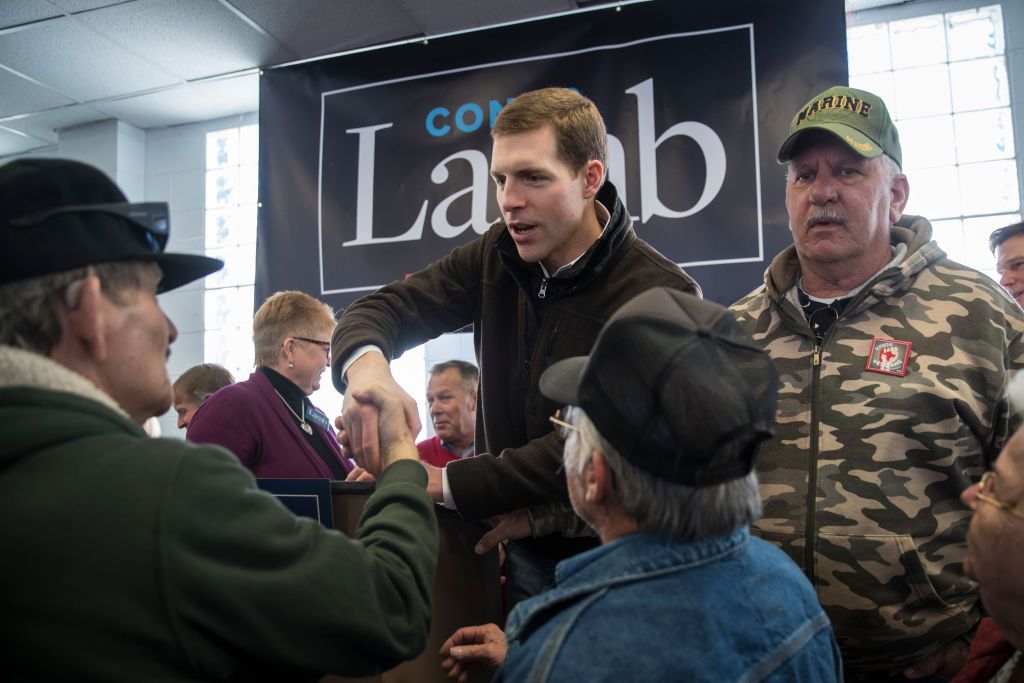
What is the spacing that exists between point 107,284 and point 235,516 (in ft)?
1.09

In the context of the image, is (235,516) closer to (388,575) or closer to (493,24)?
(388,575)

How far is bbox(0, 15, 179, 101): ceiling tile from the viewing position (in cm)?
461

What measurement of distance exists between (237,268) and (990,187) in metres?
4.71

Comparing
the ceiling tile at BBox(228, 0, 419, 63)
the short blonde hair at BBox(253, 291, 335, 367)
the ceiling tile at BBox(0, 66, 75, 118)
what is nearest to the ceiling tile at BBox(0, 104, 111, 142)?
the ceiling tile at BBox(0, 66, 75, 118)

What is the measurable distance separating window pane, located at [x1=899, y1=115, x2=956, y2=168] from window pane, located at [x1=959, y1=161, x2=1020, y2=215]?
0.42 feet

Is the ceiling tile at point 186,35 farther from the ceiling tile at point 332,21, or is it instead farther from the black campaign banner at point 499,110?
the black campaign banner at point 499,110

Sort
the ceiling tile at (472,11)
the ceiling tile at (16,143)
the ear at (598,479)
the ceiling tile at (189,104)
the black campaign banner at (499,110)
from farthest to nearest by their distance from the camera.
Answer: the ceiling tile at (16,143), the ceiling tile at (189,104), the ceiling tile at (472,11), the black campaign banner at (499,110), the ear at (598,479)

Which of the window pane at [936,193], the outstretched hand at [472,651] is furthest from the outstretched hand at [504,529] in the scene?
the window pane at [936,193]

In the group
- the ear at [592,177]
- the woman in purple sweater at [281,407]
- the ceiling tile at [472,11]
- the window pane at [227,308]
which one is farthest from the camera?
the window pane at [227,308]

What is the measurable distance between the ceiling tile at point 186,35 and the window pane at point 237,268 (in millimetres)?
1268

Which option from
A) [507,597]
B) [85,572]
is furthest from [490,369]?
[85,572]

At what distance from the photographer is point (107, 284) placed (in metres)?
1.00

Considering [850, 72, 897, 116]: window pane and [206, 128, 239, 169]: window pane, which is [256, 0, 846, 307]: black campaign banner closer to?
[850, 72, 897, 116]: window pane

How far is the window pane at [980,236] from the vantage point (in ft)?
14.1
